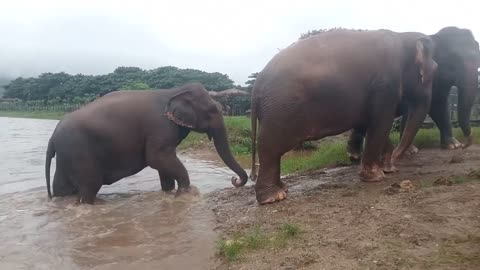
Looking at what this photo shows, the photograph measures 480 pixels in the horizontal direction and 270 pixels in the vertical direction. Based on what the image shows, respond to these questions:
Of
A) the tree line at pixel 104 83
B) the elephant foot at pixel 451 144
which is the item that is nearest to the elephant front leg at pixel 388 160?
the elephant foot at pixel 451 144

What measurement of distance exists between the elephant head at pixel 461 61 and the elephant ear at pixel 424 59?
5.26 ft

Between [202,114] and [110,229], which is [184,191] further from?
[110,229]

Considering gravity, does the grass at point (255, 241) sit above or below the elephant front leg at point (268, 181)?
below

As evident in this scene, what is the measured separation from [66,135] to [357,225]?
4.56m

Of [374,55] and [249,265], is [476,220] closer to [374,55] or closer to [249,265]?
[249,265]

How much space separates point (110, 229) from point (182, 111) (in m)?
2.37

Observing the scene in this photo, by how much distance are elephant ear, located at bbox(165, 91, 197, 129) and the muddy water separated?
113 centimetres

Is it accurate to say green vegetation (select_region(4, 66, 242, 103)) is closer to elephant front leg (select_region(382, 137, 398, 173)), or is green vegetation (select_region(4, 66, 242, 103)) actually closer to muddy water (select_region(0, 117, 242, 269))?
muddy water (select_region(0, 117, 242, 269))

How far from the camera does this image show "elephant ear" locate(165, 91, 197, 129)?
7410 millimetres

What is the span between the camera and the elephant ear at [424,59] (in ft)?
20.9

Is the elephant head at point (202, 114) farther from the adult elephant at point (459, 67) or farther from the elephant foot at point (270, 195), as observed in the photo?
the adult elephant at point (459, 67)

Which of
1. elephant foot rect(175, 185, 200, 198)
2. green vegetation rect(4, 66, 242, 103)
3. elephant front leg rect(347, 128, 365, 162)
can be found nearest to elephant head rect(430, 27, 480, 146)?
elephant front leg rect(347, 128, 365, 162)

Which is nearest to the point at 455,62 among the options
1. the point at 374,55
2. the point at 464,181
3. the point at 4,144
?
the point at 374,55

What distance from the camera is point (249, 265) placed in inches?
146
